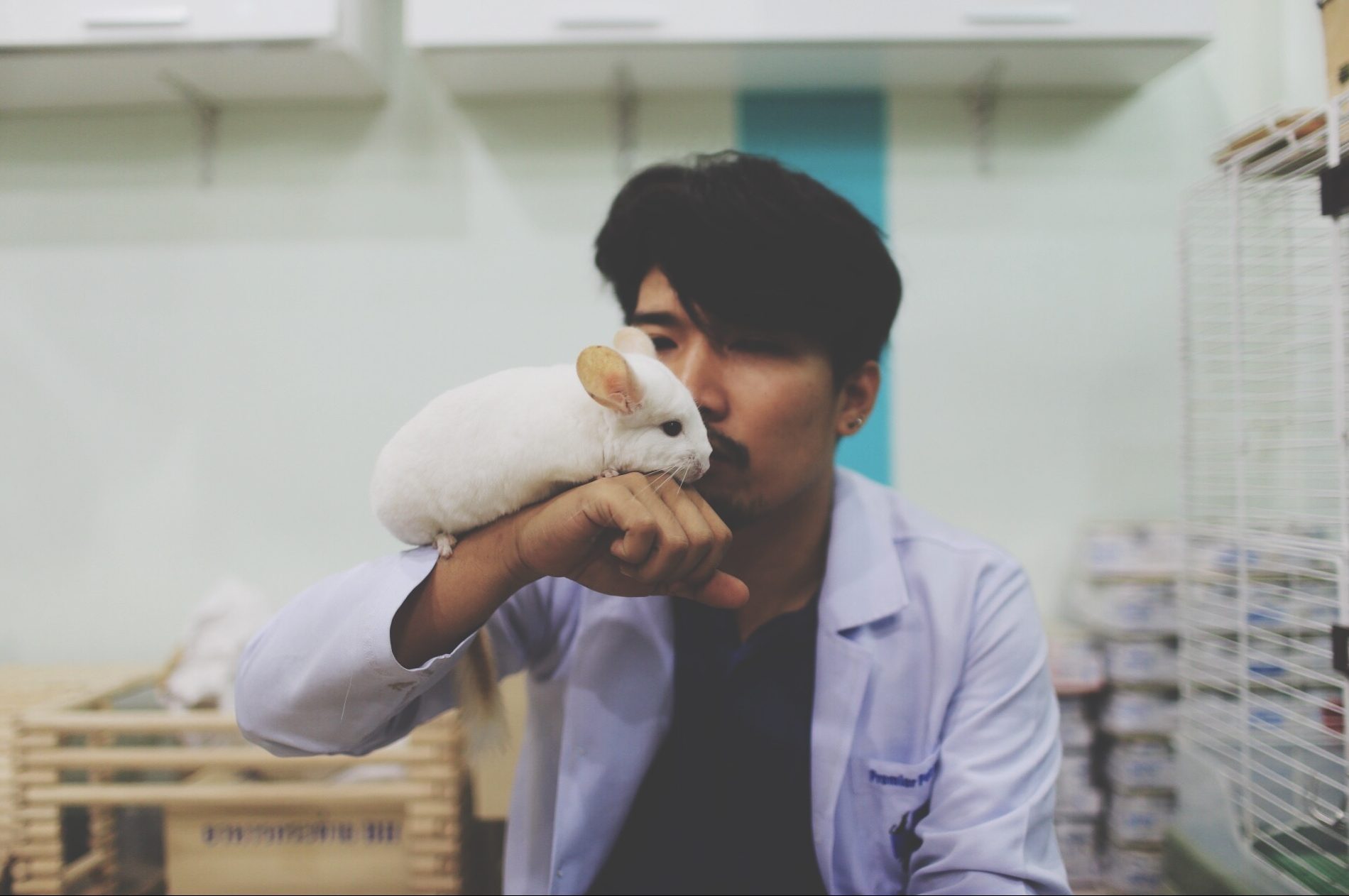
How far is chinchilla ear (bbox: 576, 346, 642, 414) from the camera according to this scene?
0.58 m

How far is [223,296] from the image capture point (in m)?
1.66

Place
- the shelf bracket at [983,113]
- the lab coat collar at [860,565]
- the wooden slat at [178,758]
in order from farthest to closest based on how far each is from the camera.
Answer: the shelf bracket at [983,113]
the wooden slat at [178,758]
the lab coat collar at [860,565]

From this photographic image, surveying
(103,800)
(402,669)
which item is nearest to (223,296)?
(103,800)

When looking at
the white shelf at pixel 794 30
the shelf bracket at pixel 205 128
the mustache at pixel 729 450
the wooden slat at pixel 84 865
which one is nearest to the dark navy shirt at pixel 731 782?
the mustache at pixel 729 450

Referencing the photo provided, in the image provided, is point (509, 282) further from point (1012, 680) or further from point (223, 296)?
point (1012, 680)

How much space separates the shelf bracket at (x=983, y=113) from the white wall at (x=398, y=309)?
0.02 m

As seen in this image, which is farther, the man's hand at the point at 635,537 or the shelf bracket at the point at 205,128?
the shelf bracket at the point at 205,128

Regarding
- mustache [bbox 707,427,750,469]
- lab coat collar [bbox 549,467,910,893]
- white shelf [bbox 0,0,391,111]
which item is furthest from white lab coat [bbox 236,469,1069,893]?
white shelf [bbox 0,0,391,111]

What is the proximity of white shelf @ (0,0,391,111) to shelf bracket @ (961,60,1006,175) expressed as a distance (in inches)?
54.0

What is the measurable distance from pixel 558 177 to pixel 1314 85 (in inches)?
63.4

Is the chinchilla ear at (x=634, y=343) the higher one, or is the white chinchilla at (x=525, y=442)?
Answer: the chinchilla ear at (x=634, y=343)

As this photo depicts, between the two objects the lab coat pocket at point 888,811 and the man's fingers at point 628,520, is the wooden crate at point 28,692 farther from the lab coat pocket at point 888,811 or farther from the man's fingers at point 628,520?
the lab coat pocket at point 888,811

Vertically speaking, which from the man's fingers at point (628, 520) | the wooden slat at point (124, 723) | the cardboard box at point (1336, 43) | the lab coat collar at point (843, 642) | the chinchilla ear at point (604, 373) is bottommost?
the wooden slat at point (124, 723)

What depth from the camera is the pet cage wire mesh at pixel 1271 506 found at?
97 cm
